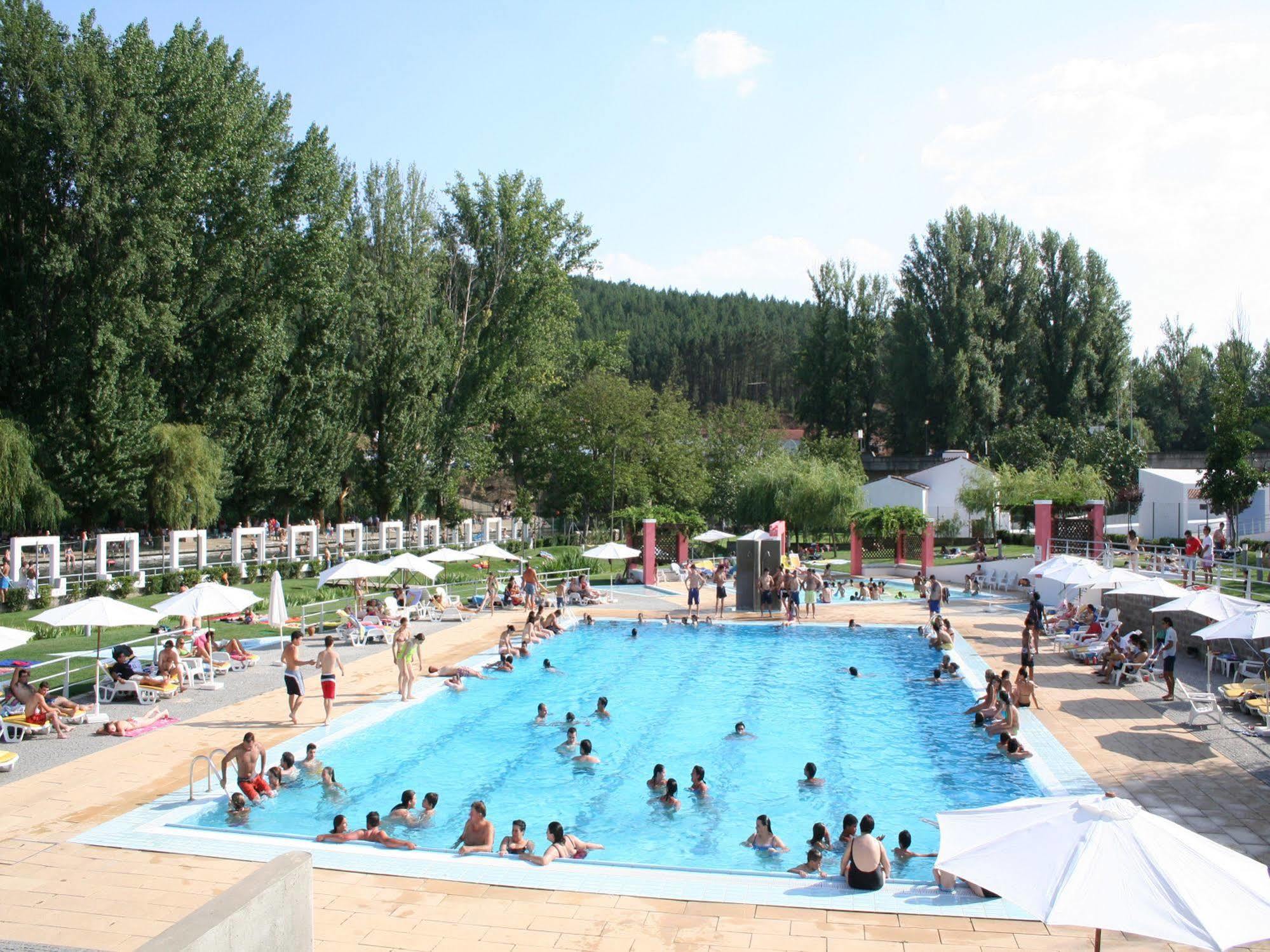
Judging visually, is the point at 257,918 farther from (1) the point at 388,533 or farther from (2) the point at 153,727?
(1) the point at 388,533

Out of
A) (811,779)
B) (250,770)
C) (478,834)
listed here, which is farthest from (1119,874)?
(250,770)

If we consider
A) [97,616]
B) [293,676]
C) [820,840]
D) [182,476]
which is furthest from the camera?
[182,476]

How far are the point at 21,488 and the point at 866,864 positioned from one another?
1085 inches

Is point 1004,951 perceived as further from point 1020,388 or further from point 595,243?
point 1020,388

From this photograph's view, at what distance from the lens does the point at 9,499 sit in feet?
89.8

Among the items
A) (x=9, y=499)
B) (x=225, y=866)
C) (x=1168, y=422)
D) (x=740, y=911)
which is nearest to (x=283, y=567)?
(x=9, y=499)

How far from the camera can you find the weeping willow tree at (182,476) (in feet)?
103

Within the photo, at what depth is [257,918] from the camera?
4.72m

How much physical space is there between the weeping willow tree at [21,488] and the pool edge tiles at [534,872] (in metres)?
20.6

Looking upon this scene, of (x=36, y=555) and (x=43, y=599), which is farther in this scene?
(x=36, y=555)

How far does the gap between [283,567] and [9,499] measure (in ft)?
28.0

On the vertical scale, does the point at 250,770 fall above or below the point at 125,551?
below

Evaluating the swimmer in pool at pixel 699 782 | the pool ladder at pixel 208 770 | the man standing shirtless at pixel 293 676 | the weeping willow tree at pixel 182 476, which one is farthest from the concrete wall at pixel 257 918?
the weeping willow tree at pixel 182 476

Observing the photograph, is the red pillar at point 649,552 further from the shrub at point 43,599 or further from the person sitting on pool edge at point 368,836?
the person sitting on pool edge at point 368,836
